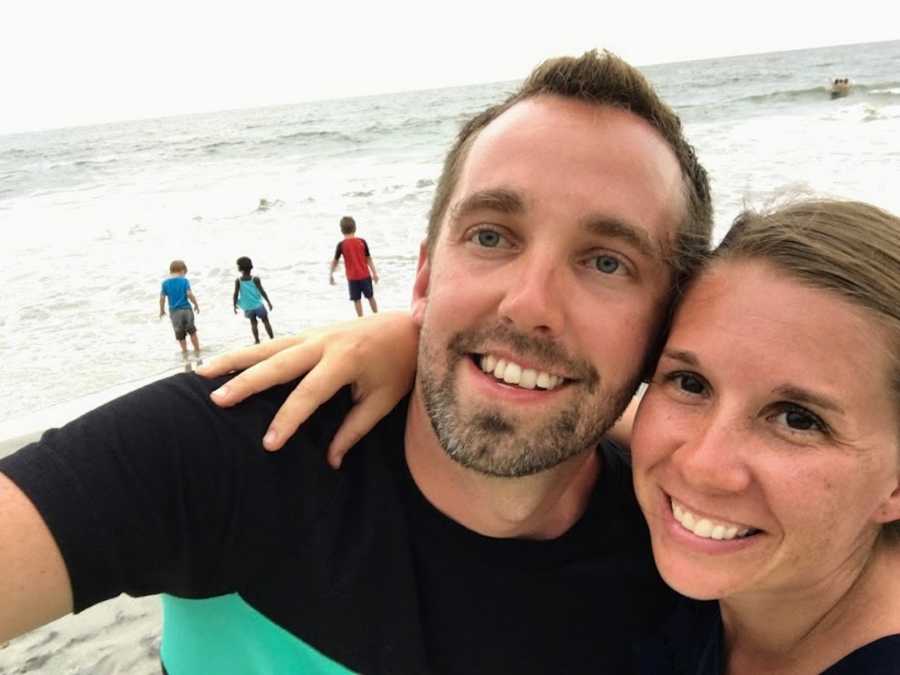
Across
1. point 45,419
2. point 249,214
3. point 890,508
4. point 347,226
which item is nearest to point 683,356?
point 890,508

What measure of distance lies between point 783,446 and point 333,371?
116cm

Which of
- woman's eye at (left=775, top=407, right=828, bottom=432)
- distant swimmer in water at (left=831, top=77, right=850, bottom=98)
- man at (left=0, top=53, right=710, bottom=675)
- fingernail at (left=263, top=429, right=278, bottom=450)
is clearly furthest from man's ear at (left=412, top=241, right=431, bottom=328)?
distant swimmer in water at (left=831, top=77, right=850, bottom=98)

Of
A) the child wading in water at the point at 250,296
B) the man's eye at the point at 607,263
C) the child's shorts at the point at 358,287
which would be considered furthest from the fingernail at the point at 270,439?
the child's shorts at the point at 358,287

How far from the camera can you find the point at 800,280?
1.55m

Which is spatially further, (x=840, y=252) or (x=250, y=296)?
(x=250, y=296)

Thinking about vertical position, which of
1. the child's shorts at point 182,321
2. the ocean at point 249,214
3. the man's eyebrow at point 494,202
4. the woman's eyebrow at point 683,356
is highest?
the man's eyebrow at point 494,202

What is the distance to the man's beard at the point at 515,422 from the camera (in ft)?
5.56

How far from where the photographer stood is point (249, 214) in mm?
20297

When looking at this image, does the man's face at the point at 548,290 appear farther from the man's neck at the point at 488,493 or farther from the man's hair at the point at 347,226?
the man's hair at the point at 347,226

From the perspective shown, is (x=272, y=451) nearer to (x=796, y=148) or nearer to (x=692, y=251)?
(x=692, y=251)

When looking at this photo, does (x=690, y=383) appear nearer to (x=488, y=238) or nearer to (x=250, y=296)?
(x=488, y=238)

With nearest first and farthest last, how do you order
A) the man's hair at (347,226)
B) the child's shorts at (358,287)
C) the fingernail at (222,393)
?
the fingernail at (222,393) < the child's shorts at (358,287) < the man's hair at (347,226)

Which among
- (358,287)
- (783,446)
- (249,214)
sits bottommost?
(249,214)

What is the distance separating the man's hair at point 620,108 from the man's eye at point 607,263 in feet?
0.63
